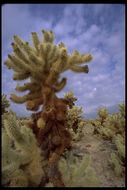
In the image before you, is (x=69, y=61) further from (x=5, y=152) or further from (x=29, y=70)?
(x=5, y=152)

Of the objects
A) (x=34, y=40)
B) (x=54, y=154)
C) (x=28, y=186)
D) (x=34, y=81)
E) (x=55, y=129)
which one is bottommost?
(x=28, y=186)

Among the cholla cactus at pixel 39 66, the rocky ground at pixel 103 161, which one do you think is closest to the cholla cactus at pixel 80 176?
the rocky ground at pixel 103 161

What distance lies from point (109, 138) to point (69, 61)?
2.91m

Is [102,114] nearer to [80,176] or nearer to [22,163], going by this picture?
[22,163]

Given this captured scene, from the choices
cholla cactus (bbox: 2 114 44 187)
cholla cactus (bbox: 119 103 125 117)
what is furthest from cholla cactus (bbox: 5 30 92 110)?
cholla cactus (bbox: 119 103 125 117)

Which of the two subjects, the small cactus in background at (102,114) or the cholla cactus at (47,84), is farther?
the small cactus in background at (102,114)

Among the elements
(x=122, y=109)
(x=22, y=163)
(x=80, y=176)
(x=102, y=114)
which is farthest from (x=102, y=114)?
(x=80, y=176)

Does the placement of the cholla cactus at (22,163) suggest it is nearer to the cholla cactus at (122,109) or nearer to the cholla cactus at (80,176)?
the cholla cactus at (80,176)

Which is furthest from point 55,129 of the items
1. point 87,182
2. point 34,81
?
point 87,182

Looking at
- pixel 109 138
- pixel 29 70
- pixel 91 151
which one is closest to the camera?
pixel 29 70

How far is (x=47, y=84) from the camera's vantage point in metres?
4.95

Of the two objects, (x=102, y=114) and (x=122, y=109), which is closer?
(x=122, y=109)

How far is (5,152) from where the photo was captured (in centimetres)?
458

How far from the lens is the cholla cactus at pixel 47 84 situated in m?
4.82
